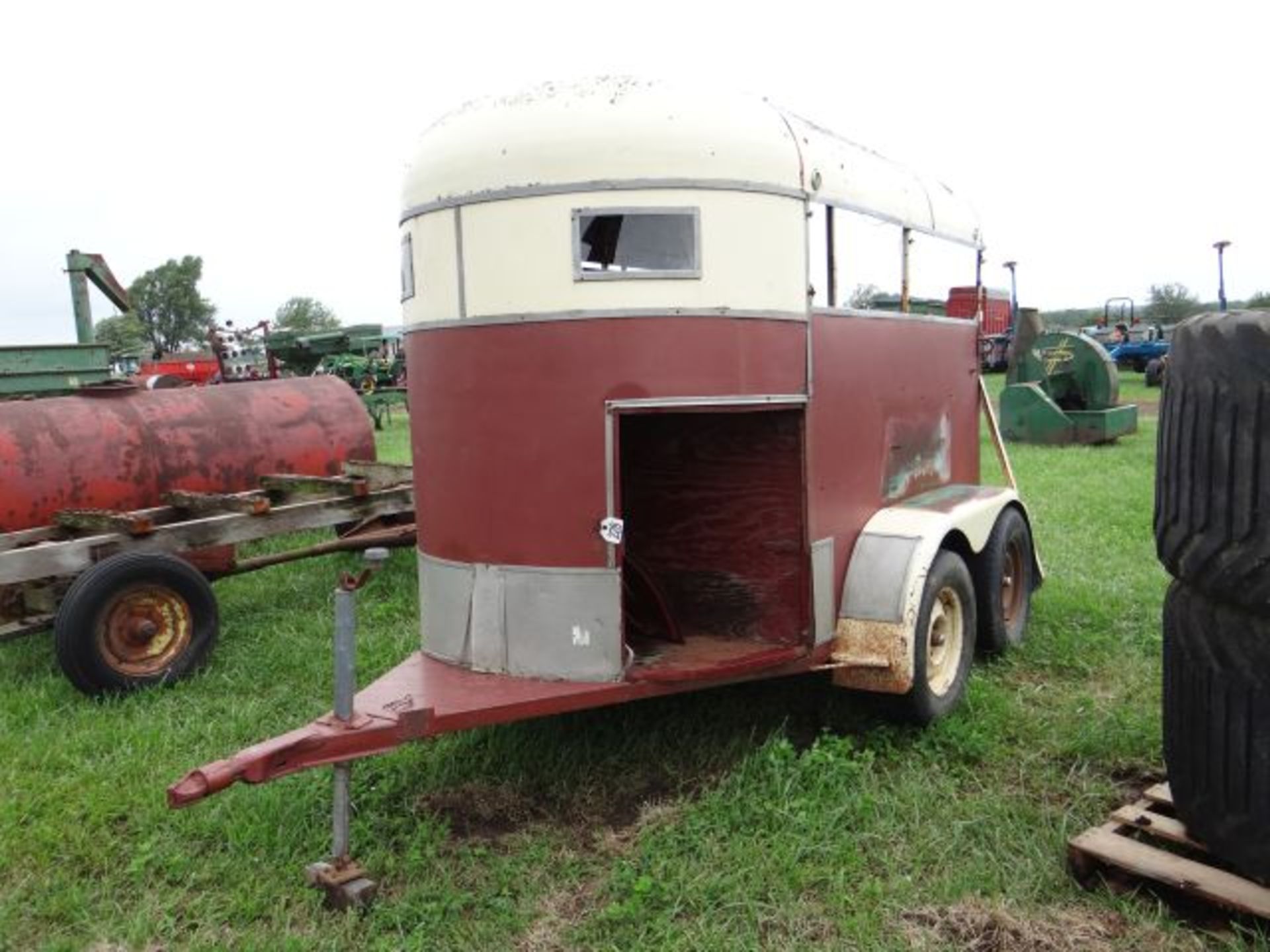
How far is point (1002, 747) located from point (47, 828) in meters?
3.68

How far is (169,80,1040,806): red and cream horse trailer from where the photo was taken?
3.92 meters

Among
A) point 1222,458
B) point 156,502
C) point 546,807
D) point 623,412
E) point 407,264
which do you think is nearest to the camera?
point 1222,458

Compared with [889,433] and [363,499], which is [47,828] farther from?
[889,433]

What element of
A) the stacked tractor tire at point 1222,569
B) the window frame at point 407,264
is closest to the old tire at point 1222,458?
the stacked tractor tire at point 1222,569

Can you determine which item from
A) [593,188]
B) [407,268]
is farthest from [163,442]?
[593,188]

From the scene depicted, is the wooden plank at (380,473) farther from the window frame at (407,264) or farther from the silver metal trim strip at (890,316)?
the silver metal trim strip at (890,316)

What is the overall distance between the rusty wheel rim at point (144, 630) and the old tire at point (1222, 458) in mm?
4699

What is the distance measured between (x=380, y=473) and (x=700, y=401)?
418 centimetres

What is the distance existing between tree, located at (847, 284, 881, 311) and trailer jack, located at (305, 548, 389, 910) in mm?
2419

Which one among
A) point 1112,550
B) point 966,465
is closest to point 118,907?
point 966,465

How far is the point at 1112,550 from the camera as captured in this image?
25.6ft

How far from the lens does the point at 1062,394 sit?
1558 centimetres

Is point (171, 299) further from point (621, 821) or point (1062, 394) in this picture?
point (621, 821)

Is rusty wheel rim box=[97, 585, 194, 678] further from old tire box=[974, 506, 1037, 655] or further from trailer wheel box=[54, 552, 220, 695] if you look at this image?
old tire box=[974, 506, 1037, 655]
